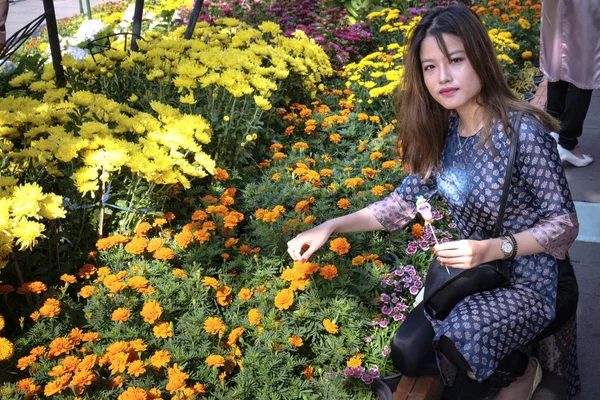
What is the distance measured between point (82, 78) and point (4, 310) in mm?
1895

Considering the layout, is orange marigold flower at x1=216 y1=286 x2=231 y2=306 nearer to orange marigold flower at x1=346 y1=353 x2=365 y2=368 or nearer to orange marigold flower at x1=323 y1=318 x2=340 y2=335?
orange marigold flower at x1=323 y1=318 x2=340 y2=335

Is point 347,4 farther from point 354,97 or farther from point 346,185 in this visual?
point 346,185

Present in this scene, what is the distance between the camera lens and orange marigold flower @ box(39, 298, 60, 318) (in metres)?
2.27

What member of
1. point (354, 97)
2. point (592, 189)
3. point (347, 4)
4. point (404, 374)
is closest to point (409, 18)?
point (347, 4)

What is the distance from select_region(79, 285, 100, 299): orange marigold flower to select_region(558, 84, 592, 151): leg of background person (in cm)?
357

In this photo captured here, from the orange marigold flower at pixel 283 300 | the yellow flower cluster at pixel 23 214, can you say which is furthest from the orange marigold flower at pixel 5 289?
the orange marigold flower at pixel 283 300

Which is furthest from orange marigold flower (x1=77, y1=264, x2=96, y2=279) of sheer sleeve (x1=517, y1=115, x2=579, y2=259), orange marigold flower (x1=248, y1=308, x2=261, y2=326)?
sheer sleeve (x1=517, y1=115, x2=579, y2=259)

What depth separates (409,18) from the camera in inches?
269

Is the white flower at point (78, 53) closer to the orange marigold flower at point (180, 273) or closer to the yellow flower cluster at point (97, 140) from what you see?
the yellow flower cluster at point (97, 140)

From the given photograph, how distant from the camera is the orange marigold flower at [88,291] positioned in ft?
7.98

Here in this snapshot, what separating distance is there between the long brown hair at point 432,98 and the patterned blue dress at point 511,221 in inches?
2.1

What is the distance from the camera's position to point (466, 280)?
87.4 inches

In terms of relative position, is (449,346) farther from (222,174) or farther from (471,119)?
(222,174)

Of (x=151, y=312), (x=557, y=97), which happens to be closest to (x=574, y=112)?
(x=557, y=97)
